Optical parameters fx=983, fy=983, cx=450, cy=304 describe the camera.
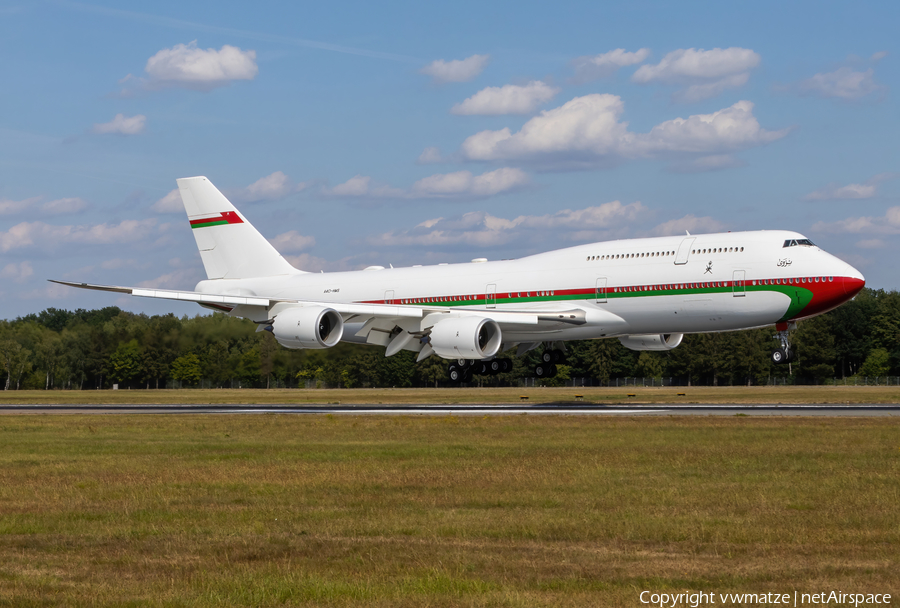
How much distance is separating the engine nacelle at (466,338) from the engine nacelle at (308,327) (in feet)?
16.8

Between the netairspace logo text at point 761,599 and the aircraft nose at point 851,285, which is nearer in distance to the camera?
the netairspace logo text at point 761,599

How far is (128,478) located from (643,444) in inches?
546

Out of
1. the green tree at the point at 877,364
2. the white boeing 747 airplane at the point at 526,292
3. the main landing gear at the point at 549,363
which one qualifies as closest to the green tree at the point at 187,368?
the white boeing 747 airplane at the point at 526,292

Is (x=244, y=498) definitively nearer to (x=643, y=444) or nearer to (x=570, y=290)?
(x=643, y=444)

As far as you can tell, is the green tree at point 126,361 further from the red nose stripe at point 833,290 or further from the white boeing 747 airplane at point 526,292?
the red nose stripe at point 833,290

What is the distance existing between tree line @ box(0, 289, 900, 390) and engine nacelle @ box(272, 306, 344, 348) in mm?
11279

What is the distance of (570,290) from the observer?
46.2 meters

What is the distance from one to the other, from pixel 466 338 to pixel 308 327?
786cm

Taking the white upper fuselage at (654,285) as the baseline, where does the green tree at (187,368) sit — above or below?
below

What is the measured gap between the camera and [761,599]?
10297 millimetres

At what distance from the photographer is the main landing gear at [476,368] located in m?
50.5

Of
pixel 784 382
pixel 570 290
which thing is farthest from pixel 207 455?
pixel 784 382

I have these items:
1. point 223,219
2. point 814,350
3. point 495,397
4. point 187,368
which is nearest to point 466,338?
point 223,219

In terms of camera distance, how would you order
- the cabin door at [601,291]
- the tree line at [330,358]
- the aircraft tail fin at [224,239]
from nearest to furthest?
the cabin door at [601,291] → the aircraft tail fin at [224,239] → the tree line at [330,358]
